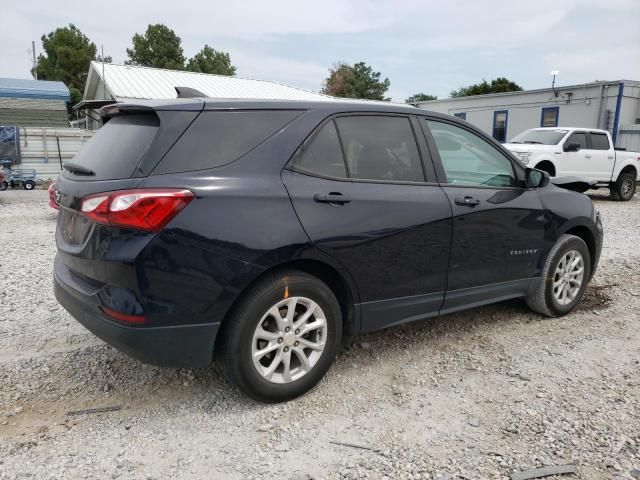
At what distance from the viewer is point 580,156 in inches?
520

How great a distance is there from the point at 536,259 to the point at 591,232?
0.84m

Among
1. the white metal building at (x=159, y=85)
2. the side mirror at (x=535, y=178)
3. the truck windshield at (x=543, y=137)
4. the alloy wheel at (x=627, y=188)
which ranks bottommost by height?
the alloy wheel at (x=627, y=188)

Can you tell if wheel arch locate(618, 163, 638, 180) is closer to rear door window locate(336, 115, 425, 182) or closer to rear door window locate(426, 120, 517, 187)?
rear door window locate(426, 120, 517, 187)

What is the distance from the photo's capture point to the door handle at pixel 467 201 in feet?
11.6

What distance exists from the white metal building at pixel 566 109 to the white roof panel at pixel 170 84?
8.98 meters

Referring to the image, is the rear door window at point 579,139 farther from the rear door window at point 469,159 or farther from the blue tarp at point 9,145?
the blue tarp at point 9,145

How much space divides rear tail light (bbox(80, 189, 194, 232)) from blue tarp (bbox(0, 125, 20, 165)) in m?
15.6

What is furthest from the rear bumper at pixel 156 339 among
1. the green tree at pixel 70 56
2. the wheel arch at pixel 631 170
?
the green tree at pixel 70 56

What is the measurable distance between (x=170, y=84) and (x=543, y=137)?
45.3 feet

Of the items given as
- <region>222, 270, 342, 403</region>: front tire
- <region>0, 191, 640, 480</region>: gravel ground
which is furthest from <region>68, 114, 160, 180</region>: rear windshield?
<region>0, 191, 640, 480</region>: gravel ground

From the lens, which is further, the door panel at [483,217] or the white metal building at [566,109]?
the white metal building at [566,109]

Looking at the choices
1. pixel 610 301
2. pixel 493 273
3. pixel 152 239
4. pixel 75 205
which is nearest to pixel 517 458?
pixel 493 273

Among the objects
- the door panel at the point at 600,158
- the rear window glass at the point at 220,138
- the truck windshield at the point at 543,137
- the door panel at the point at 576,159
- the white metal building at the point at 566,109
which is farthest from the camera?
the white metal building at the point at 566,109

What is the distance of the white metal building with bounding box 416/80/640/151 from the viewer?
66.1 feet
